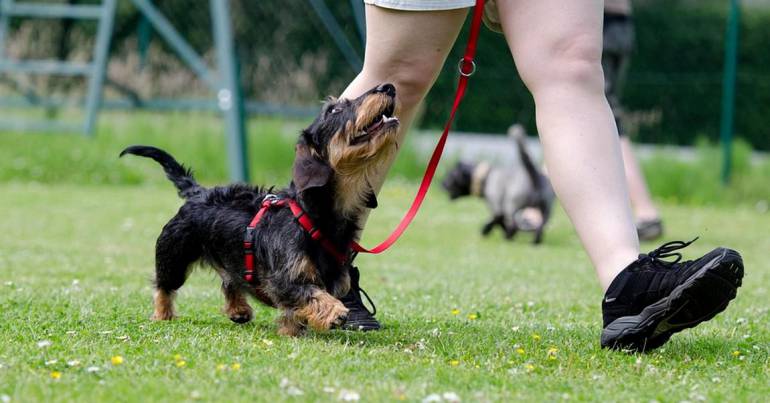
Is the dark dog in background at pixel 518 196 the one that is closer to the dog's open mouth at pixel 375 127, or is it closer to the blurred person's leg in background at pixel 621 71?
the blurred person's leg in background at pixel 621 71

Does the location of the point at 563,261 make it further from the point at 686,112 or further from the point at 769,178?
the point at 686,112

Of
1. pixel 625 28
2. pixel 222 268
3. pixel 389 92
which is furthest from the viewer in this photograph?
pixel 625 28

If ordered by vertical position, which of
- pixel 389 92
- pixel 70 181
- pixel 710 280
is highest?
pixel 389 92

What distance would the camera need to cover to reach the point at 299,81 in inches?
575

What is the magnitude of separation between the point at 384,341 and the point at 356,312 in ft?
1.15

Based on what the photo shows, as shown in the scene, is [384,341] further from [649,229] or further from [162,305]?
[649,229]

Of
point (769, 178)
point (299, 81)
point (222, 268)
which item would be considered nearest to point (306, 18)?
point (299, 81)

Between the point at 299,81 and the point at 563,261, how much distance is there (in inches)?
306

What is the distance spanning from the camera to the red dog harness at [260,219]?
400 cm

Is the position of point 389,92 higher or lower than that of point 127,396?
higher

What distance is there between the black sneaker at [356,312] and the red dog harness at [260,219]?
29cm

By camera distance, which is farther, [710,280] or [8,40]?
[8,40]

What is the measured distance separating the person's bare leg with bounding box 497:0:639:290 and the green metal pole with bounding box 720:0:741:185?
9328mm

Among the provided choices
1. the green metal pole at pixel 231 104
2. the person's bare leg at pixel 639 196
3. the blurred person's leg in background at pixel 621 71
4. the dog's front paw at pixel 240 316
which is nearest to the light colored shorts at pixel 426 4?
the dog's front paw at pixel 240 316
